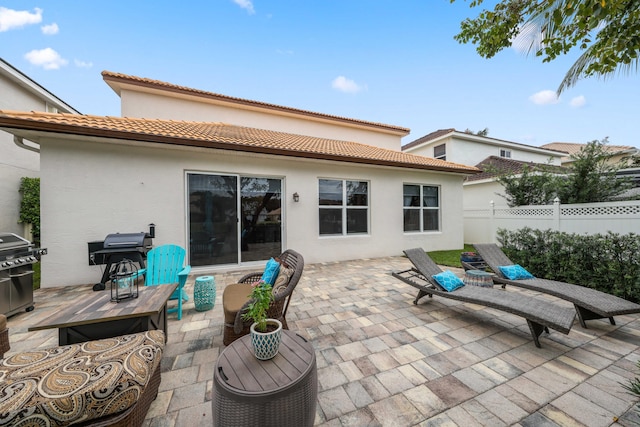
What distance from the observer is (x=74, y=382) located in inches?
56.2

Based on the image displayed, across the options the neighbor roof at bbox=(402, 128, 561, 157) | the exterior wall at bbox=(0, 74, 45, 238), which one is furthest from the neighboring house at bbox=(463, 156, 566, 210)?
the exterior wall at bbox=(0, 74, 45, 238)

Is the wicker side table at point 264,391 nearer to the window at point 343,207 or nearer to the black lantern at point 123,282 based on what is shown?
the black lantern at point 123,282

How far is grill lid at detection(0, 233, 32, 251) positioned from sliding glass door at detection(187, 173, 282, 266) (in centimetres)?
269

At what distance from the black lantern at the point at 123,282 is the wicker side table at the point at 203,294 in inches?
45.4

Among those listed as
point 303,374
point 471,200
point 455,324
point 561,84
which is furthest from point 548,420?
point 471,200

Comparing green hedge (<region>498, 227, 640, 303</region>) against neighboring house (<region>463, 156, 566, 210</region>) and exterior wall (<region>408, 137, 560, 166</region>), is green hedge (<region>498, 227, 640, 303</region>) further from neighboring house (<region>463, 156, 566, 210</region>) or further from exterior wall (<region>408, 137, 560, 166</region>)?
exterior wall (<region>408, 137, 560, 166</region>)

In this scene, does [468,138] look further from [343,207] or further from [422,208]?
[343,207]

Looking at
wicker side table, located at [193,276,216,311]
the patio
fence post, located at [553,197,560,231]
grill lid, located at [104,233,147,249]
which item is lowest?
the patio

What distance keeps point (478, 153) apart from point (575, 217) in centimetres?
1134

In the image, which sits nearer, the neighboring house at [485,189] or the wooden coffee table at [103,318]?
the wooden coffee table at [103,318]

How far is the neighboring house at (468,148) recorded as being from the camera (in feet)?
51.3

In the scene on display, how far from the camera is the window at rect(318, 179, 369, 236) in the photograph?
24.9 feet

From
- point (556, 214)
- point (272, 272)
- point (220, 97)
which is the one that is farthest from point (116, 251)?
point (556, 214)

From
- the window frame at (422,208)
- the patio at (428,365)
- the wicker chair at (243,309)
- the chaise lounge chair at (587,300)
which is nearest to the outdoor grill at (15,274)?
the patio at (428,365)
